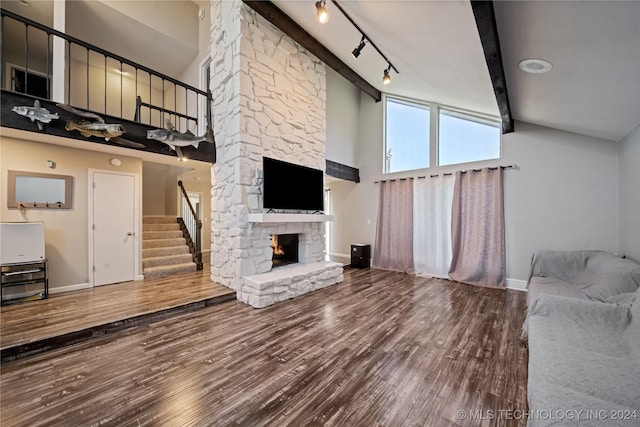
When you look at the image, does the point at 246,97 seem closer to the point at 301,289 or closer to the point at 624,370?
the point at 301,289

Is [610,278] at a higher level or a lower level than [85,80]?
lower

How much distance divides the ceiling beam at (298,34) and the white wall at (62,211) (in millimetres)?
3386

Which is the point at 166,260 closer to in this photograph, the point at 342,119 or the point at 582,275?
the point at 342,119

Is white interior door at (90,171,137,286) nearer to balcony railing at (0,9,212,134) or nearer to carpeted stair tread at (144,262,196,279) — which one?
carpeted stair tread at (144,262,196,279)

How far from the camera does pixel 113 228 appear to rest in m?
4.33

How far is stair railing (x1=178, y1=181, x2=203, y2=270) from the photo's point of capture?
5426 mm

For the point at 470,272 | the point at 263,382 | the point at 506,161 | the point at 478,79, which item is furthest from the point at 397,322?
the point at 506,161

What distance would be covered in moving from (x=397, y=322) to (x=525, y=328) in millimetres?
1277

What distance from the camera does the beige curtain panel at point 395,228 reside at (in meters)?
5.81

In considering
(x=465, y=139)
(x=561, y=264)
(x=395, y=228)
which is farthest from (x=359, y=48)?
(x=561, y=264)

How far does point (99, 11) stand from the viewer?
460 cm

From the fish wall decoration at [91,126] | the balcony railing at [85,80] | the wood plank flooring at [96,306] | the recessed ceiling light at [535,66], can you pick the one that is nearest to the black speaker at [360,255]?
the wood plank flooring at [96,306]

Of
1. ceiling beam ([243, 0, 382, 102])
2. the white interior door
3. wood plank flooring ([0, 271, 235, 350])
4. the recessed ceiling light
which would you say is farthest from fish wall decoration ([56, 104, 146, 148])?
the recessed ceiling light

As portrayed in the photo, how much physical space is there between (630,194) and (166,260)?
7.47 metres
